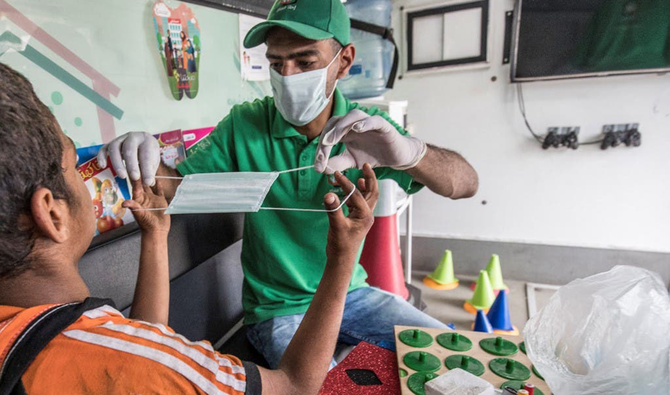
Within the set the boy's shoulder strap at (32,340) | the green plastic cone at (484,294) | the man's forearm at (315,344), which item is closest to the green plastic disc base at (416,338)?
the man's forearm at (315,344)

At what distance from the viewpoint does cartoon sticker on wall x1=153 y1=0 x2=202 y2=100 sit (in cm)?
125

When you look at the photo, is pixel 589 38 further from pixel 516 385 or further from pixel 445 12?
pixel 516 385

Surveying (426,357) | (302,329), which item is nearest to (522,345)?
(426,357)

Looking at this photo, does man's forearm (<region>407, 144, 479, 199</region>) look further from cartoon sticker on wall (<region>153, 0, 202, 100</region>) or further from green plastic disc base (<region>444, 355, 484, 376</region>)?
cartoon sticker on wall (<region>153, 0, 202, 100</region>)

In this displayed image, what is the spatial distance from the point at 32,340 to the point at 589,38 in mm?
2921

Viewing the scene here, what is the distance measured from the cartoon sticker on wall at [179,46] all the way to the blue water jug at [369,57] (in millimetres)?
1202

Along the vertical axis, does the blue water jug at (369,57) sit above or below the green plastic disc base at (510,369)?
above

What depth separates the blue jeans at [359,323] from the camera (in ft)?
3.81

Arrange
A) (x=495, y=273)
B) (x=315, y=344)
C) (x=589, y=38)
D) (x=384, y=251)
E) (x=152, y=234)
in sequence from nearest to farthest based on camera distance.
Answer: (x=315, y=344), (x=152, y=234), (x=384, y=251), (x=589, y=38), (x=495, y=273)

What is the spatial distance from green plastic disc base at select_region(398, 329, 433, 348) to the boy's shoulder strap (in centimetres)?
67

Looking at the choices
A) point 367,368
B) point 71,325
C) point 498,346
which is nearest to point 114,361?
point 71,325

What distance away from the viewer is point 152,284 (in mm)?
881

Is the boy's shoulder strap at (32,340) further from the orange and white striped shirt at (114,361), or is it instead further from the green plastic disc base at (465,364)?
the green plastic disc base at (465,364)

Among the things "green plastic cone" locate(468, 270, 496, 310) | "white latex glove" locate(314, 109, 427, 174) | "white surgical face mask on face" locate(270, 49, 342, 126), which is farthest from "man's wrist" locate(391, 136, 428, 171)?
"green plastic cone" locate(468, 270, 496, 310)
